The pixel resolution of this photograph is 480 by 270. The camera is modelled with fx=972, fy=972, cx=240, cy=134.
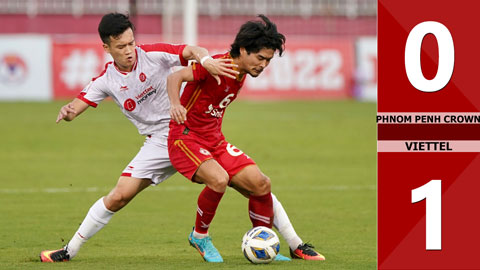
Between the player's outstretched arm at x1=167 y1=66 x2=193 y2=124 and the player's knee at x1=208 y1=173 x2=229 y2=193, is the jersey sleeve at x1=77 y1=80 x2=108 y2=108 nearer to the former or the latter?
the player's outstretched arm at x1=167 y1=66 x2=193 y2=124

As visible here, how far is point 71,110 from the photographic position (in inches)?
276

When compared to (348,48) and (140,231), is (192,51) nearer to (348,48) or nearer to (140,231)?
(140,231)

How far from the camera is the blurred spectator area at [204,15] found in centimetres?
3206

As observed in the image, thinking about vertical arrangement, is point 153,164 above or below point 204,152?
below

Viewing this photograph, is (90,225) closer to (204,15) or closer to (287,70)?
(287,70)

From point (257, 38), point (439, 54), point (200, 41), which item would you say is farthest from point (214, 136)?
point (200, 41)

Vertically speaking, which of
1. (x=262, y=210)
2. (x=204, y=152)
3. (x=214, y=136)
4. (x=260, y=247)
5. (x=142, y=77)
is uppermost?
(x=142, y=77)

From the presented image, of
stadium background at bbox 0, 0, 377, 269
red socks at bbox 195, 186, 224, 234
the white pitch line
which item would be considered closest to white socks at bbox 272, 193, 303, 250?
stadium background at bbox 0, 0, 377, 269

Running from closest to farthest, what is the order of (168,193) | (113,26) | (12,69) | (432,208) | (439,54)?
(439,54) → (432,208) → (113,26) → (168,193) → (12,69)

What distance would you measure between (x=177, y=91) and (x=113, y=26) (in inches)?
31.7

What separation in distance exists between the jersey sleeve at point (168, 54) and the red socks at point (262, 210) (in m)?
1.15

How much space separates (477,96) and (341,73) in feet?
72.1

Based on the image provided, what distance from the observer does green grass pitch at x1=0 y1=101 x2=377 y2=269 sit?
24.3 feet

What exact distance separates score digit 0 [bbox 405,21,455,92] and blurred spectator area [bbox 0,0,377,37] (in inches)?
1024
